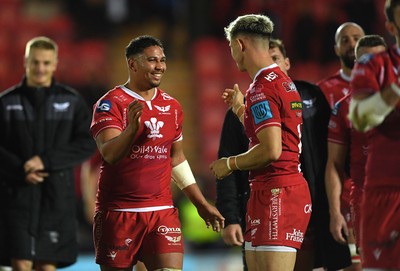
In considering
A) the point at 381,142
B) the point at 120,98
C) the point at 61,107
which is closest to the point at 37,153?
the point at 61,107

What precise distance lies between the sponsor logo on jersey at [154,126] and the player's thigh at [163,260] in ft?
2.49

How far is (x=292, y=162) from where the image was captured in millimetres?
5414

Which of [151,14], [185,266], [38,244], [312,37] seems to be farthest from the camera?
[151,14]

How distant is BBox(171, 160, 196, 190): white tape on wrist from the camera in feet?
20.1

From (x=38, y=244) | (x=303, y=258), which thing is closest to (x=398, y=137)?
(x=303, y=258)

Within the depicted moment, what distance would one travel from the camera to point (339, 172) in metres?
6.20

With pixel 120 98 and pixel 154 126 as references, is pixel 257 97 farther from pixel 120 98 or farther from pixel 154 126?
pixel 120 98

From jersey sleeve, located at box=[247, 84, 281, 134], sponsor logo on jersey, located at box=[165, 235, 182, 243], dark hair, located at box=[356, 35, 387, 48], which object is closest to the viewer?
jersey sleeve, located at box=[247, 84, 281, 134]

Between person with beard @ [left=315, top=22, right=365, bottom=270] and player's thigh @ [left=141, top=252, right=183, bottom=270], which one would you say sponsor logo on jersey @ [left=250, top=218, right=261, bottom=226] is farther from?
person with beard @ [left=315, top=22, right=365, bottom=270]

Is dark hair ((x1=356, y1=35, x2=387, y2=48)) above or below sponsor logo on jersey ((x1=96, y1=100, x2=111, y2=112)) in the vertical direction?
above

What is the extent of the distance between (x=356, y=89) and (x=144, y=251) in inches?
81.8

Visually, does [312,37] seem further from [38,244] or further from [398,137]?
[398,137]

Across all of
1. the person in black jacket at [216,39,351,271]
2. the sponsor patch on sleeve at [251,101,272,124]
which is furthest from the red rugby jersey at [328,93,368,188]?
the sponsor patch on sleeve at [251,101,272,124]

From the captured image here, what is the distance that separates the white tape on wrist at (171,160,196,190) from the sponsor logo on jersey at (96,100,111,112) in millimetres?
734
